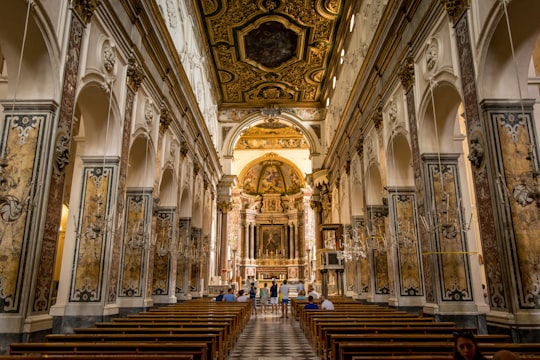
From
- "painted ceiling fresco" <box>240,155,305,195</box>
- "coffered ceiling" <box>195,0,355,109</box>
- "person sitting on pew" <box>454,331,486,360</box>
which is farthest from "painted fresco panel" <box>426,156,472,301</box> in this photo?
"painted ceiling fresco" <box>240,155,305,195</box>

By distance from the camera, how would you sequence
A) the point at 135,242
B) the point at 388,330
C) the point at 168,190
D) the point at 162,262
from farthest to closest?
the point at 168,190 → the point at 162,262 → the point at 135,242 → the point at 388,330

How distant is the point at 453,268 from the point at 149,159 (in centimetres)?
731

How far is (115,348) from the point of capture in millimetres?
4098

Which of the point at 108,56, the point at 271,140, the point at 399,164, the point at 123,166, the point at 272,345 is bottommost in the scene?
the point at 272,345

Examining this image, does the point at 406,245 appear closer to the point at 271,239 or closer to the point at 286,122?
the point at 286,122

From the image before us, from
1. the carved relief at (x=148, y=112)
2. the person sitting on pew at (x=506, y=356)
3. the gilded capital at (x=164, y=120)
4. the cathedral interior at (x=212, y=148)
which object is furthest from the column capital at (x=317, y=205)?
the person sitting on pew at (x=506, y=356)

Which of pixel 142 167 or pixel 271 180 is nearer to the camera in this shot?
pixel 142 167

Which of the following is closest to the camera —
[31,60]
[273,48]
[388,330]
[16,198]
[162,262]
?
[16,198]

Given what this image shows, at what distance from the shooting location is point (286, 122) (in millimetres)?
22562

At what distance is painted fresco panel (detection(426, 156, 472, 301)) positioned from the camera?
7.52m

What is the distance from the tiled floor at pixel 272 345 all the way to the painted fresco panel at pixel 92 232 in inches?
110

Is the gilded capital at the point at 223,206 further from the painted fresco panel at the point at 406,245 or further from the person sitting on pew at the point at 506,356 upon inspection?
the person sitting on pew at the point at 506,356

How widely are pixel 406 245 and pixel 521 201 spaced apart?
4.63m

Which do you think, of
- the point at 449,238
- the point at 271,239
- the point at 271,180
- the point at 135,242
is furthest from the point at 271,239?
the point at 449,238
